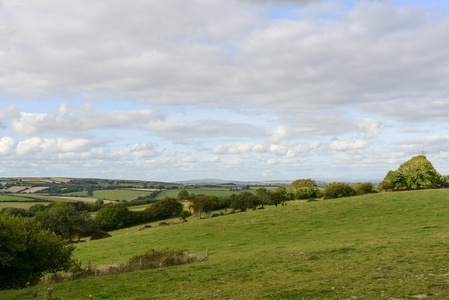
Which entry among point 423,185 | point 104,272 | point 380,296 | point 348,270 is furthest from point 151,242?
point 423,185

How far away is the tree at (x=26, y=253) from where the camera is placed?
26094mm

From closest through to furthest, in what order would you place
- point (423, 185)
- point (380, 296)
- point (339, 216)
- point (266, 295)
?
point (380, 296) → point (266, 295) → point (339, 216) → point (423, 185)

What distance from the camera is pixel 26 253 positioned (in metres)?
27.9

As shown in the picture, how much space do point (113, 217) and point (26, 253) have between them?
2921 inches

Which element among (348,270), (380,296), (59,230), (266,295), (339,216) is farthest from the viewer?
(59,230)

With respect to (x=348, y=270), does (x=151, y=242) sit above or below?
below

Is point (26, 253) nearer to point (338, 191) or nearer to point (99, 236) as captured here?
point (99, 236)

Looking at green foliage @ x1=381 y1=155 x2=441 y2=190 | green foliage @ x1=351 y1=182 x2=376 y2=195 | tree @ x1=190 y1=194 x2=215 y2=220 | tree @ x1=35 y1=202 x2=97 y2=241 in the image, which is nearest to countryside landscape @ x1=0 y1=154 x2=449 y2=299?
tree @ x1=190 y1=194 x2=215 y2=220

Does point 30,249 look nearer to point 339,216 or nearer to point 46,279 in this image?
point 46,279

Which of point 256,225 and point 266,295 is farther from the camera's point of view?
point 256,225

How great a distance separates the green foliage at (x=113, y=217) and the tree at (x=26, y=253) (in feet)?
236

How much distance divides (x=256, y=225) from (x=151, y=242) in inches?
858

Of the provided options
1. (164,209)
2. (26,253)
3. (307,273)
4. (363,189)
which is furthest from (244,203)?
(307,273)

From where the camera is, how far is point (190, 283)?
21.5 meters
